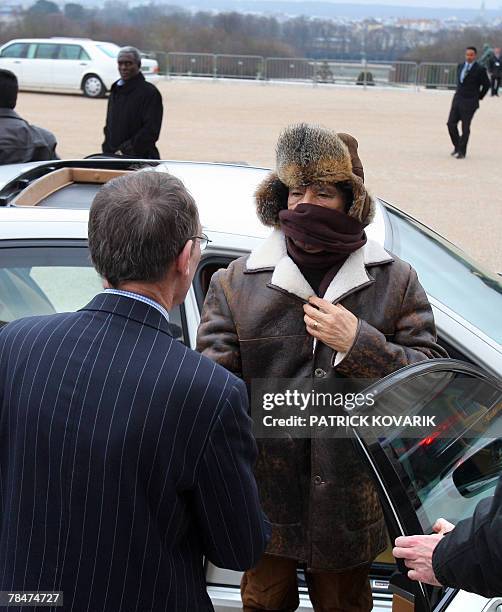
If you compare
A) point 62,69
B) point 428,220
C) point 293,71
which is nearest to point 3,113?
point 428,220

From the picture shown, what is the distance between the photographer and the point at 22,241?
2854mm

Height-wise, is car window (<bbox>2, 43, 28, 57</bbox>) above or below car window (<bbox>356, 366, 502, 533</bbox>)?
below

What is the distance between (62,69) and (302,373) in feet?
77.7

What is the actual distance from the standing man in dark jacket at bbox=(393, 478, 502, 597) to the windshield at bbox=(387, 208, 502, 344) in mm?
1140

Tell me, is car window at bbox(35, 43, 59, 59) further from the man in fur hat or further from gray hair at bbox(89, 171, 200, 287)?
gray hair at bbox(89, 171, 200, 287)

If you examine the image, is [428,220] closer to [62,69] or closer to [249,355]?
[249,355]

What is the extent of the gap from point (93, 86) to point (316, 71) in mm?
9251

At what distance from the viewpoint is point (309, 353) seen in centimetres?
239

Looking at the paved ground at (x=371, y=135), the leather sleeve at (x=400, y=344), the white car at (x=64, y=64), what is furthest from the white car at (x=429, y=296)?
the white car at (x=64, y=64)

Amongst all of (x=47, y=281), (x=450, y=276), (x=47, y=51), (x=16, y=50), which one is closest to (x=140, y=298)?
(x=47, y=281)

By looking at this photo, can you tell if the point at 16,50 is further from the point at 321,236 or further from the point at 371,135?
the point at 321,236

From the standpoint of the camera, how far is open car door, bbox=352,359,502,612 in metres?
2.04

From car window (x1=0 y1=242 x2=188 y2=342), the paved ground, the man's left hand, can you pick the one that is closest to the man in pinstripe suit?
the man's left hand

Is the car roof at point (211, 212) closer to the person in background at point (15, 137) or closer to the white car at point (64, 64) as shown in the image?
the person in background at point (15, 137)
